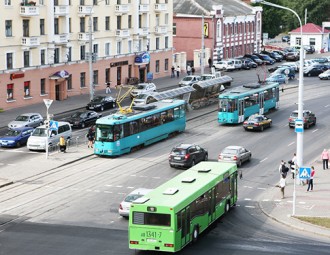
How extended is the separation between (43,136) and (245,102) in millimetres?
20390

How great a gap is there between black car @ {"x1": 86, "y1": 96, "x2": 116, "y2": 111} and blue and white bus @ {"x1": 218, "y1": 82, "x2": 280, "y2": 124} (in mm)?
12802

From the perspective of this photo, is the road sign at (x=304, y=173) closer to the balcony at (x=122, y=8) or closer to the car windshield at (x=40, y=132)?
the car windshield at (x=40, y=132)

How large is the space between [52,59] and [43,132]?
25.0 m

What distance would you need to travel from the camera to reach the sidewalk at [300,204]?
42.5 m

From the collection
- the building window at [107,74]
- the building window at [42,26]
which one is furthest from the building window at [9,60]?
the building window at [107,74]

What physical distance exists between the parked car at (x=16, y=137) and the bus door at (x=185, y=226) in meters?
28.4

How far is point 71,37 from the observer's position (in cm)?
9006

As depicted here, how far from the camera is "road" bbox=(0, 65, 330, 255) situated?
127ft

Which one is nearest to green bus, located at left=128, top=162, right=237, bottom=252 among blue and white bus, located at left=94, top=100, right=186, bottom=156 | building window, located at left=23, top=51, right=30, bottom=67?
blue and white bus, located at left=94, top=100, right=186, bottom=156

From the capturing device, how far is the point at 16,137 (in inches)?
2499

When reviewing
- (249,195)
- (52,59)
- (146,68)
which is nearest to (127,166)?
(249,195)

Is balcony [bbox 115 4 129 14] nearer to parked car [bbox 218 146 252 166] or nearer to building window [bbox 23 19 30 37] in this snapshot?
building window [bbox 23 19 30 37]

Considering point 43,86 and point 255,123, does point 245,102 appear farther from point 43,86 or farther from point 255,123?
point 43,86

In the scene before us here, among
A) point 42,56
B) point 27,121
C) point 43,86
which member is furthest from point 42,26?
point 27,121
